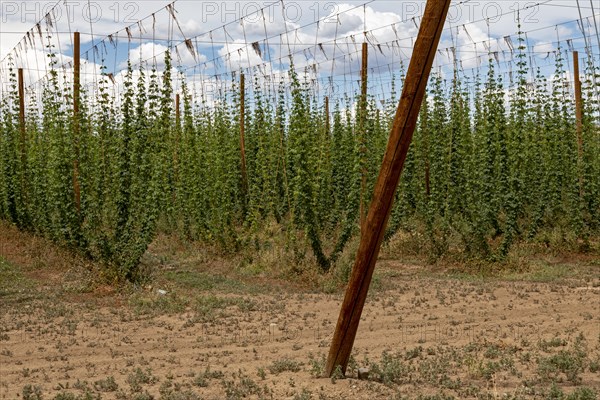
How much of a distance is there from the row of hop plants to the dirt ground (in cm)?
100

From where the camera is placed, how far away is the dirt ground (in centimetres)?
579

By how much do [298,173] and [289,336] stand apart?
381 cm

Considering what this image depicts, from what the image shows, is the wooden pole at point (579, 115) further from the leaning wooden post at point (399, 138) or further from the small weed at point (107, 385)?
the small weed at point (107, 385)

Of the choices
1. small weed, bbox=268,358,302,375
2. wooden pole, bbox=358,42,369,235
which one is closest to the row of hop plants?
wooden pole, bbox=358,42,369,235

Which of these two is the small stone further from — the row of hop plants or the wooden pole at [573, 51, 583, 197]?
the wooden pole at [573, 51, 583, 197]

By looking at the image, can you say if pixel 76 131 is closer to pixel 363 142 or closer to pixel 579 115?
pixel 363 142

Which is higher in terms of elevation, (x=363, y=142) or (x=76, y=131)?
(x=76, y=131)

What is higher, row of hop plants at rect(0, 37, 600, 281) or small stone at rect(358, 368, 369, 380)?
row of hop plants at rect(0, 37, 600, 281)

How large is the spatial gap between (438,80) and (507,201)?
321cm

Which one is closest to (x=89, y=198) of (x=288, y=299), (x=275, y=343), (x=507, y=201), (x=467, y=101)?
(x=288, y=299)

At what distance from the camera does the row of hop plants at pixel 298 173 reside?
10609 mm

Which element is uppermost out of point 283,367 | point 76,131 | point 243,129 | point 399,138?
point 243,129

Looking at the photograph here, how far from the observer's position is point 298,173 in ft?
36.3

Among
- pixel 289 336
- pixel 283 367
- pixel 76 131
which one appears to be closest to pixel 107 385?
pixel 283 367
